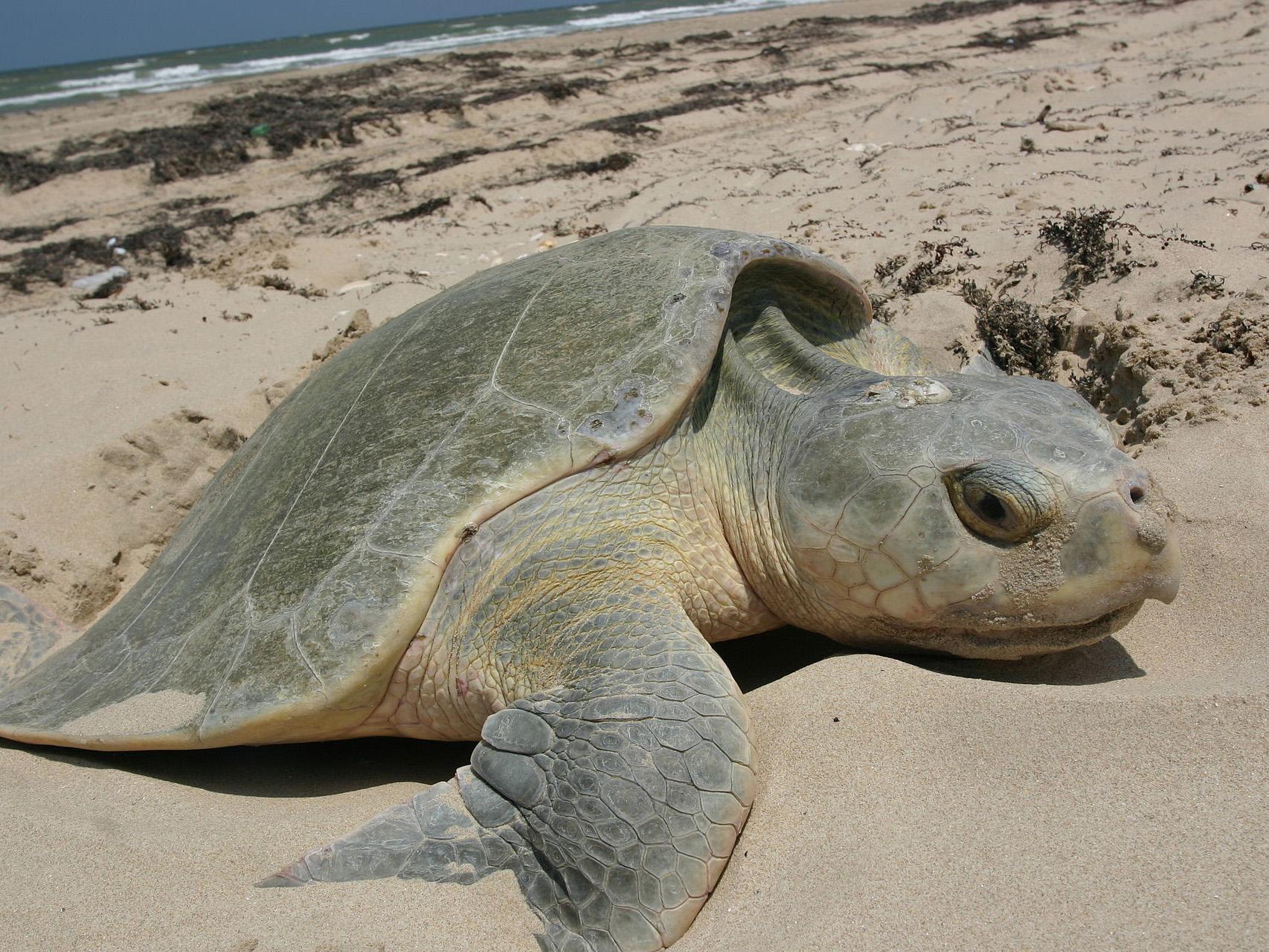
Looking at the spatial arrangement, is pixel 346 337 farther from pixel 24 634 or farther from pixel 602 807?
→ pixel 602 807

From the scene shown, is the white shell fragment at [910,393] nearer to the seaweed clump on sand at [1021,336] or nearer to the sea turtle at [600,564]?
the sea turtle at [600,564]

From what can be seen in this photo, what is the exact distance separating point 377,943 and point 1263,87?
20.0 feet

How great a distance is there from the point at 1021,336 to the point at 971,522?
1472 mm

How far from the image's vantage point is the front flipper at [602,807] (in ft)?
4.38

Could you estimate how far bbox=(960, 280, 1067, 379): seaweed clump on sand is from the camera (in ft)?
9.00

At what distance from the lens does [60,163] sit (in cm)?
763

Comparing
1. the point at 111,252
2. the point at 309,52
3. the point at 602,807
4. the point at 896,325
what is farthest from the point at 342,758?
the point at 309,52

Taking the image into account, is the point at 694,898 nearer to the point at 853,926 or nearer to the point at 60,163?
the point at 853,926

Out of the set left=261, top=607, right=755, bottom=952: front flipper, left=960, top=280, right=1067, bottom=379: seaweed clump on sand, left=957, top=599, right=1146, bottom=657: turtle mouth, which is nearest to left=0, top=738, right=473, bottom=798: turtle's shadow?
left=261, top=607, right=755, bottom=952: front flipper

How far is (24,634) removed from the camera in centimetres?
260

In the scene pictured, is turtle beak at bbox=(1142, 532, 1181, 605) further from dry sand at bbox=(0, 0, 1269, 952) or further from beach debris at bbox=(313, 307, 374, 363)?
beach debris at bbox=(313, 307, 374, 363)

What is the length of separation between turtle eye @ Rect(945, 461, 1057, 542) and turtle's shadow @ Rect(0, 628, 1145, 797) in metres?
0.33

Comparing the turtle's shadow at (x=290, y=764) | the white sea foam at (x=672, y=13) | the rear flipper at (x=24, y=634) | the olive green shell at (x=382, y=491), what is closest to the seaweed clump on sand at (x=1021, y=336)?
the olive green shell at (x=382, y=491)

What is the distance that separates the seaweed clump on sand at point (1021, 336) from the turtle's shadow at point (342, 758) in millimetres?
1216
